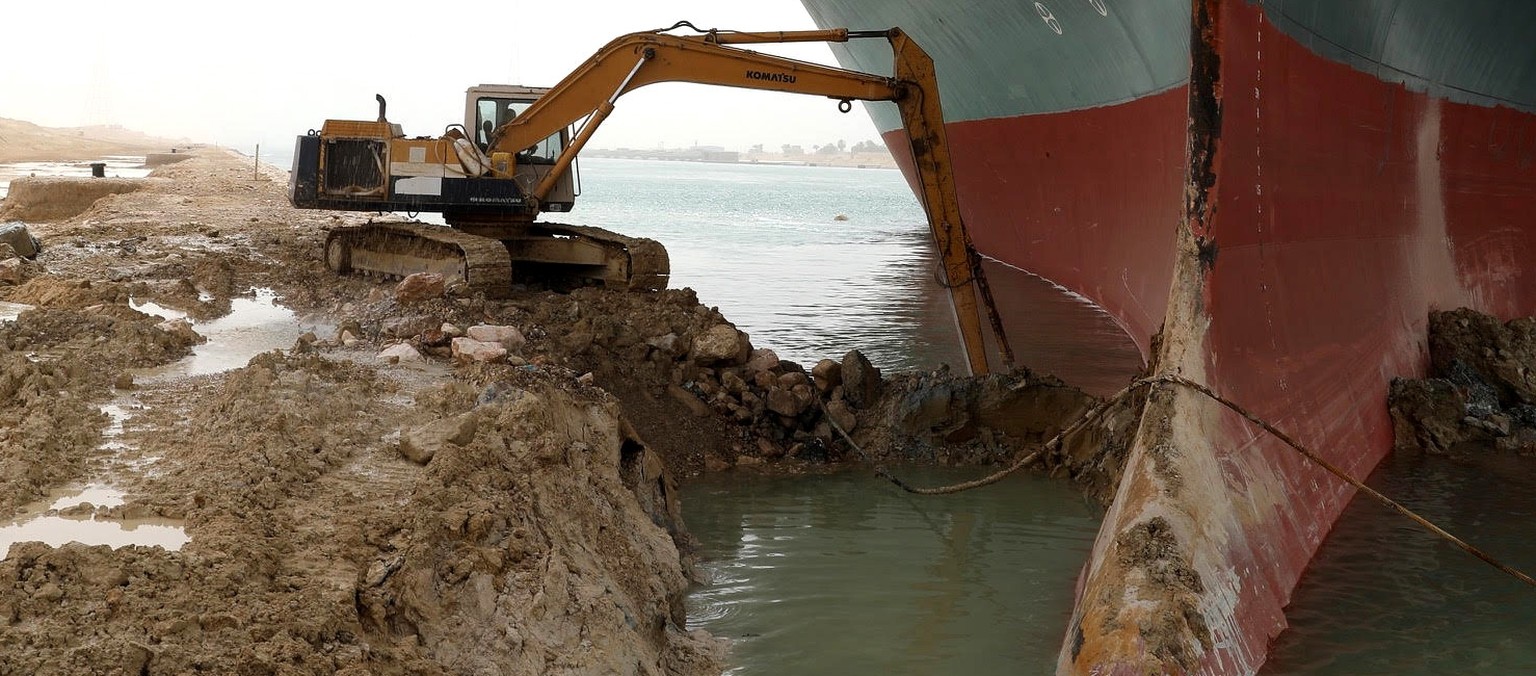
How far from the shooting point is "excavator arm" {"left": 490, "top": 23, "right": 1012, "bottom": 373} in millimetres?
8836

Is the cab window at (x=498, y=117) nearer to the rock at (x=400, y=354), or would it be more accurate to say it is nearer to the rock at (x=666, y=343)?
the rock at (x=666, y=343)

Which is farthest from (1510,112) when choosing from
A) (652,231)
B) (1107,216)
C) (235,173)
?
(235,173)

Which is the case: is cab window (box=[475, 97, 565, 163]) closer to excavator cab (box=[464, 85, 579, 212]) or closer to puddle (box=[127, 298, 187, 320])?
excavator cab (box=[464, 85, 579, 212])

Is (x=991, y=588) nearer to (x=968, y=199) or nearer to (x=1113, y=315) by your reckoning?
(x=1113, y=315)

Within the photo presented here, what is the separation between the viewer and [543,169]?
35.6 ft

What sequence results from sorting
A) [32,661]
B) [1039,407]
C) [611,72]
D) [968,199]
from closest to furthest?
[32,661]
[1039,407]
[611,72]
[968,199]

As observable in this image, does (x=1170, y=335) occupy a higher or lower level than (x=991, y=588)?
higher

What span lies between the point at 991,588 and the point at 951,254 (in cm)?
348

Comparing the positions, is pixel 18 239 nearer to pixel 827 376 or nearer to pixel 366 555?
pixel 827 376

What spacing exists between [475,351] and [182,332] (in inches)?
71.0

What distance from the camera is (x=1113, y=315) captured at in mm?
12203

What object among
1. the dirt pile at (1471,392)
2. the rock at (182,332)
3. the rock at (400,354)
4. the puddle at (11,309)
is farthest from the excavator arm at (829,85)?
the puddle at (11,309)

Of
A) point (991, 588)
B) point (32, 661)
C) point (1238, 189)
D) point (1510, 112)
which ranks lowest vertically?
point (991, 588)

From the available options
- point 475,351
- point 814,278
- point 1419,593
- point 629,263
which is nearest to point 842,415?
Result: point 629,263
